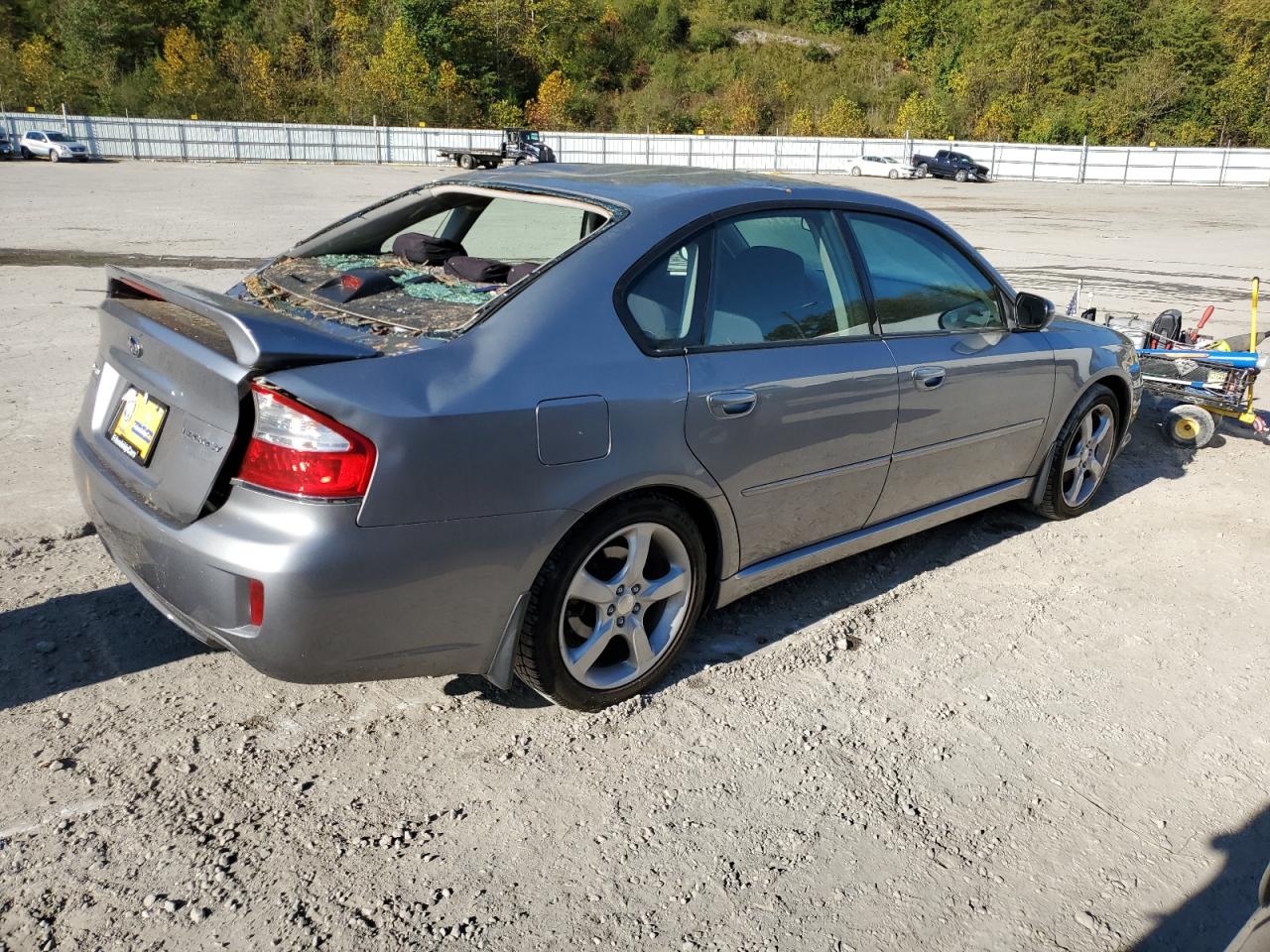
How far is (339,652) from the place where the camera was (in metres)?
2.68

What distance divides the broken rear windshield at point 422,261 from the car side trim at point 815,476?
1014 millimetres

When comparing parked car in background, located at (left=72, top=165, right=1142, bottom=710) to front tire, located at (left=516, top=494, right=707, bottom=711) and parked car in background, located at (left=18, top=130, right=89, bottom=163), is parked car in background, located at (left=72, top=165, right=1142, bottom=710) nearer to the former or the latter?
front tire, located at (left=516, top=494, right=707, bottom=711)

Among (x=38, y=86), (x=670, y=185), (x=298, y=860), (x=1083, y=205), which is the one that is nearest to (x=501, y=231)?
(x=670, y=185)

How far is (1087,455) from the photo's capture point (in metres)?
5.18

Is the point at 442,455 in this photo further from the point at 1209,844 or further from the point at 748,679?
the point at 1209,844

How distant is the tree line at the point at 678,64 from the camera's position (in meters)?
63.3

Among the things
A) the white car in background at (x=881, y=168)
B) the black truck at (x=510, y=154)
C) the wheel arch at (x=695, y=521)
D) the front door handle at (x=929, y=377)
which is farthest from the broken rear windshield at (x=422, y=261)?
the white car in background at (x=881, y=168)

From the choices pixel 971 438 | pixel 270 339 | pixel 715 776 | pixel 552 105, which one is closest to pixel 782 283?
pixel 971 438

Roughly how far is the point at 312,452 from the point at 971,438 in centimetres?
285

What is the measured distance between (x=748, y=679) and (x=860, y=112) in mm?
75143

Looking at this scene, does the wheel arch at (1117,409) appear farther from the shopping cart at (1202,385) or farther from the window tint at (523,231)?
the window tint at (523,231)

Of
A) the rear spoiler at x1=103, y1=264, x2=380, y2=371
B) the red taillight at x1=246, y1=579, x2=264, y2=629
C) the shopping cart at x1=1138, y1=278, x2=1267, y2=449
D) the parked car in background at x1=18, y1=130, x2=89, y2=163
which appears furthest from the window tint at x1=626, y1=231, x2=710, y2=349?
the parked car in background at x1=18, y1=130, x2=89, y2=163

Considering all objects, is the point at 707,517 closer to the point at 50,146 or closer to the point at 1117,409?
the point at 1117,409

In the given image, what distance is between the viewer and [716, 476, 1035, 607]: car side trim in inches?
143
